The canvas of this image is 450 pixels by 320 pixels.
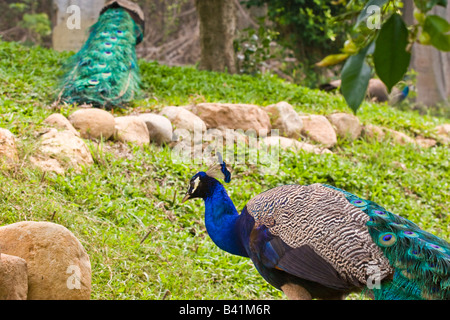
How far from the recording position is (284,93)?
273 inches

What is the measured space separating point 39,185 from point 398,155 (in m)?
4.10

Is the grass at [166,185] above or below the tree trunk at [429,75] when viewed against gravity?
below

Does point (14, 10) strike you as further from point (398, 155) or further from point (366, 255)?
point (366, 255)

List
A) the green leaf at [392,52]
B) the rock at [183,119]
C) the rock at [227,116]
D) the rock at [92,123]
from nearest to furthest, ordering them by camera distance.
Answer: the green leaf at [392,52] < the rock at [92,123] < the rock at [183,119] < the rock at [227,116]

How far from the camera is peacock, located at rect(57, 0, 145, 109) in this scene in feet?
17.1

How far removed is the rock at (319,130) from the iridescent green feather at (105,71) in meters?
2.04

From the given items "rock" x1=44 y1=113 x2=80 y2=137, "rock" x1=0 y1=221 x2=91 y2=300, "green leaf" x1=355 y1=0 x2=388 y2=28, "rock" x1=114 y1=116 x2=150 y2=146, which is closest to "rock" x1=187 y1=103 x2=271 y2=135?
"rock" x1=114 y1=116 x2=150 y2=146

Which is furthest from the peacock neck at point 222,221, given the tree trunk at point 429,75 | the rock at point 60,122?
the tree trunk at point 429,75

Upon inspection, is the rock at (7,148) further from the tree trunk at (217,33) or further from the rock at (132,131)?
the tree trunk at (217,33)

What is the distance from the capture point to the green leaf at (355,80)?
699mm

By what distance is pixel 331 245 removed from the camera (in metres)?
Answer: 2.15

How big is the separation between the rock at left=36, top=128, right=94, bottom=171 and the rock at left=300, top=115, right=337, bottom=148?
8.90 feet

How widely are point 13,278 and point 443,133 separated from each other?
6.41 meters
